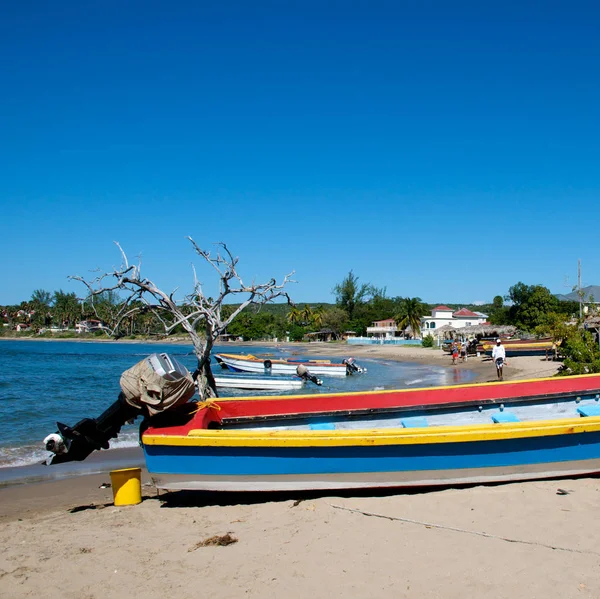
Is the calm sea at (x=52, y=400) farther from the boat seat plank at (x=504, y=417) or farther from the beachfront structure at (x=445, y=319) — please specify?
the beachfront structure at (x=445, y=319)

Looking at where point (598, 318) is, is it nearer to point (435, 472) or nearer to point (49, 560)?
point (435, 472)

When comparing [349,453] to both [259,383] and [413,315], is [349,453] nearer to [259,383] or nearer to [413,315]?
[259,383]

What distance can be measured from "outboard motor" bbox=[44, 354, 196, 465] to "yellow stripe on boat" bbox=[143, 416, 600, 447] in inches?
19.3

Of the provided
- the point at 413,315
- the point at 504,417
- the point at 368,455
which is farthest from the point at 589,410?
the point at 413,315

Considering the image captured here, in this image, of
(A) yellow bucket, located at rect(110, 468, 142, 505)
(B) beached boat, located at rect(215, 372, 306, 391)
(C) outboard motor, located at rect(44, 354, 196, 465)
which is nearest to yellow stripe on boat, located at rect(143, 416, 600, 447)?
(C) outboard motor, located at rect(44, 354, 196, 465)

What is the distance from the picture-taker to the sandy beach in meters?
3.90

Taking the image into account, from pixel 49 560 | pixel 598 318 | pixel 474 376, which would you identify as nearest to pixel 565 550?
pixel 49 560

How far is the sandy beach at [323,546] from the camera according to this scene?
154 inches

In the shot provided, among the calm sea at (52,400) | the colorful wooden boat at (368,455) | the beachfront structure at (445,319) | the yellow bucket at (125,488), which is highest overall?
the beachfront structure at (445,319)

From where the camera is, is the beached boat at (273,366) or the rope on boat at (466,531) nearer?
the rope on boat at (466,531)

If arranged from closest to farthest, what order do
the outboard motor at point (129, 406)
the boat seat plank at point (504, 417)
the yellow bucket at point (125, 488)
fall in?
the outboard motor at point (129, 406) → the yellow bucket at point (125, 488) → the boat seat plank at point (504, 417)

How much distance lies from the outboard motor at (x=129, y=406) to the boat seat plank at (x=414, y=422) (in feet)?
9.73

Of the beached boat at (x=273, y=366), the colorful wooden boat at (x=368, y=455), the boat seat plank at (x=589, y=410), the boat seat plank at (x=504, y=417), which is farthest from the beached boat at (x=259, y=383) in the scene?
the colorful wooden boat at (x=368, y=455)

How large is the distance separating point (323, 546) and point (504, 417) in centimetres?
355
